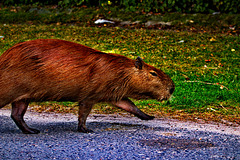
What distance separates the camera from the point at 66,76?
169 inches

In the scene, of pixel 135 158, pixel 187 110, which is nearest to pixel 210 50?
pixel 187 110

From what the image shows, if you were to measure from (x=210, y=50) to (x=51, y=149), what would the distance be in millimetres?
6625

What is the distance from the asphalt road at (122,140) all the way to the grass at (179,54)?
763 millimetres

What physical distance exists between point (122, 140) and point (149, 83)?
34.9 inches

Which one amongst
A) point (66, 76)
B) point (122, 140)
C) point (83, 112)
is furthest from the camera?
point (83, 112)

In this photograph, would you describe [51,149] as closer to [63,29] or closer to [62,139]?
[62,139]

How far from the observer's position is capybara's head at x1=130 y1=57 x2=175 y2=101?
4641 millimetres

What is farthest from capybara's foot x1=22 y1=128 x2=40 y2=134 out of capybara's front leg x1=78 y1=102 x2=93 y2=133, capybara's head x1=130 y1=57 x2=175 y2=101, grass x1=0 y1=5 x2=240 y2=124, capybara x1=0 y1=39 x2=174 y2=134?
grass x1=0 y1=5 x2=240 y2=124

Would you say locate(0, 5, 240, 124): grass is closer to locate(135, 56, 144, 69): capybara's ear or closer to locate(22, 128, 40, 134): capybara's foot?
locate(135, 56, 144, 69): capybara's ear

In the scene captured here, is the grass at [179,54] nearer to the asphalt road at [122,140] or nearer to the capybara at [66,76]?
the asphalt road at [122,140]

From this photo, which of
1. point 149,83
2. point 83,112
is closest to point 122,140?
point 83,112

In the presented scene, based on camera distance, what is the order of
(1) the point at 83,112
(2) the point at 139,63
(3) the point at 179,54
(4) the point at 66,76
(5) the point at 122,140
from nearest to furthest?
(5) the point at 122,140 < (4) the point at 66,76 < (1) the point at 83,112 < (2) the point at 139,63 < (3) the point at 179,54

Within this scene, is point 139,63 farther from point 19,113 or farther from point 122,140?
point 19,113

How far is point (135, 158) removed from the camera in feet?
11.6
